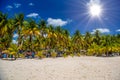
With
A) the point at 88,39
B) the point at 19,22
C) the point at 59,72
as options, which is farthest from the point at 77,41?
the point at 59,72

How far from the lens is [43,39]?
31828mm

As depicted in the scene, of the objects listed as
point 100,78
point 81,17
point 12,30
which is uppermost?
point 12,30

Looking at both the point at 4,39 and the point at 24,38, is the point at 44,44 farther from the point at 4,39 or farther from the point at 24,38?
the point at 4,39

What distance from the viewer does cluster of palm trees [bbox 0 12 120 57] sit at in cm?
2250

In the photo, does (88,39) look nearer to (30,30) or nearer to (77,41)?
(77,41)

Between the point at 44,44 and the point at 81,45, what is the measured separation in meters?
12.0

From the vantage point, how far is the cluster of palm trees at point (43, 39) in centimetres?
2250

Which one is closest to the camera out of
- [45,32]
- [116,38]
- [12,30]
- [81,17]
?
[81,17]

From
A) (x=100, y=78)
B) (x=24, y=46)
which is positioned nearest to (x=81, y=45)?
(x=24, y=46)

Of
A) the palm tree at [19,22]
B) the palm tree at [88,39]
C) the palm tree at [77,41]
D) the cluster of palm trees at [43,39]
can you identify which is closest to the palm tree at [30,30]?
the cluster of palm trees at [43,39]

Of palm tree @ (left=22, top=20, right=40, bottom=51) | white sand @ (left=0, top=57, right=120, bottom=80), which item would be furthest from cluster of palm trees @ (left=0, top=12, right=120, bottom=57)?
white sand @ (left=0, top=57, right=120, bottom=80)

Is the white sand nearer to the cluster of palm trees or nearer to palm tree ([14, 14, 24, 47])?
the cluster of palm trees

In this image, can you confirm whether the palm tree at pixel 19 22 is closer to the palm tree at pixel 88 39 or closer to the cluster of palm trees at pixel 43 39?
the cluster of palm trees at pixel 43 39

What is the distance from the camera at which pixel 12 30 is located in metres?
24.2
